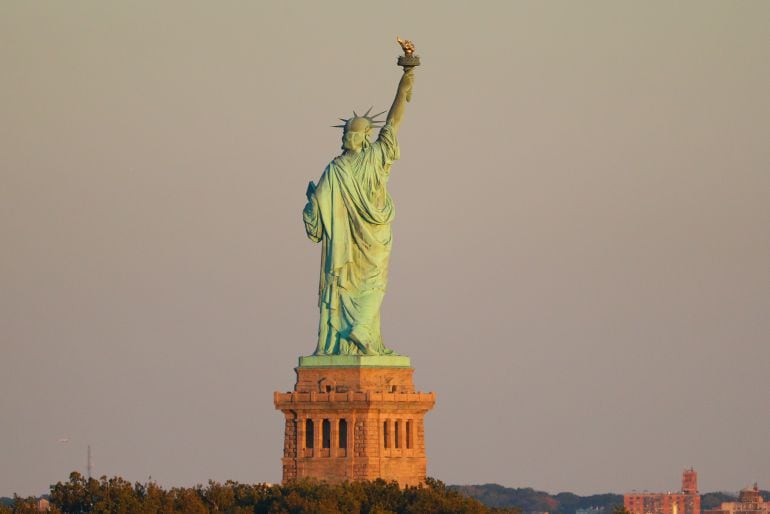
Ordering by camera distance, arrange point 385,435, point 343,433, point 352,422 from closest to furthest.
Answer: point 352,422 < point 343,433 < point 385,435

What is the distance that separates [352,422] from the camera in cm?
10650

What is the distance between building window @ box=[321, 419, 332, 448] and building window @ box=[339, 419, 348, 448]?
1.08 ft

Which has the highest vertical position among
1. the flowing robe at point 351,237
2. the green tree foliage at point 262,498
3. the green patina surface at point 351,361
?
the flowing robe at point 351,237

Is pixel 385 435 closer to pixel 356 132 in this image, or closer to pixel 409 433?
pixel 409 433

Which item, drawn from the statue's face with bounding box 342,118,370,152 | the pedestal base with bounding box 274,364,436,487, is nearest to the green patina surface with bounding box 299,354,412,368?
the pedestal base with bounding box 274,364,436,487

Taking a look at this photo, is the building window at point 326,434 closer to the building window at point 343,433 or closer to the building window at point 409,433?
the building window at point 343,433

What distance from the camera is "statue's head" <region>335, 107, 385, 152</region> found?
107438mm

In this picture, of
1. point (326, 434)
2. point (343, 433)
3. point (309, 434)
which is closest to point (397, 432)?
point (343, 433)

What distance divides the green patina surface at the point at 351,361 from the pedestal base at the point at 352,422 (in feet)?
0.31

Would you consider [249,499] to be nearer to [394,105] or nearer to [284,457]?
[284,457]

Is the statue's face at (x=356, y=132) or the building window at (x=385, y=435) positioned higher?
the statue's face at (x=356, y=132)

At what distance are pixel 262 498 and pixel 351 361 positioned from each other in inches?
210

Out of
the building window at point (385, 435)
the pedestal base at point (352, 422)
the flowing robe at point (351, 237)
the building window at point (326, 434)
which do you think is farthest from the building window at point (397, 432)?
the flowing robe at point (351, 237)

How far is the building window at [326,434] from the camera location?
107 meters
